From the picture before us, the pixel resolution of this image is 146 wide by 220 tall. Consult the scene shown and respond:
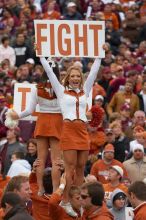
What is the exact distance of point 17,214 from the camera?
10.8m

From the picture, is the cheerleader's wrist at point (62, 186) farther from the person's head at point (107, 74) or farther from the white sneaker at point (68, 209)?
the person's head at point (107, 74)

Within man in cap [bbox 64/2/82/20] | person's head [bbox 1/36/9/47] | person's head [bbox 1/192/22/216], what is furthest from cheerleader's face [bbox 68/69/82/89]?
man in cap [bbox 64/2/82/20]

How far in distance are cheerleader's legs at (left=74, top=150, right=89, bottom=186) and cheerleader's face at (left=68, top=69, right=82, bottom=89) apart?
74cm

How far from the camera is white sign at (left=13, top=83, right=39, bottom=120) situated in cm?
1396

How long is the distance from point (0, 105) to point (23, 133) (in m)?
1.01

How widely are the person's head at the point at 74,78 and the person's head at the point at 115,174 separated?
9.27 feet

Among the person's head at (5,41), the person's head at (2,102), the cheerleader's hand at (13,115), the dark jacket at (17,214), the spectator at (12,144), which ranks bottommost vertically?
the person's head at (5,41)

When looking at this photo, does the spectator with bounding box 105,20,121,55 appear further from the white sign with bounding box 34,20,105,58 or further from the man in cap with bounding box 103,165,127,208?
the white sign with bounding box 34,20,105,58

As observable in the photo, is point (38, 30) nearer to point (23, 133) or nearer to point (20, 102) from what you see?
point (20, 102)

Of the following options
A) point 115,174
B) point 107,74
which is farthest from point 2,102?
point 115,174

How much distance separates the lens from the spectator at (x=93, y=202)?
37.6 feet

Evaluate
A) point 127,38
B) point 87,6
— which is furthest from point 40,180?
point 87,6

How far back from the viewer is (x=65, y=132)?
1252 cm

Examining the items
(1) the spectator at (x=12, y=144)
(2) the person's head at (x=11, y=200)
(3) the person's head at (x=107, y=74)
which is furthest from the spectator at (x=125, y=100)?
(2) the person's head at (x=11, y=200)
